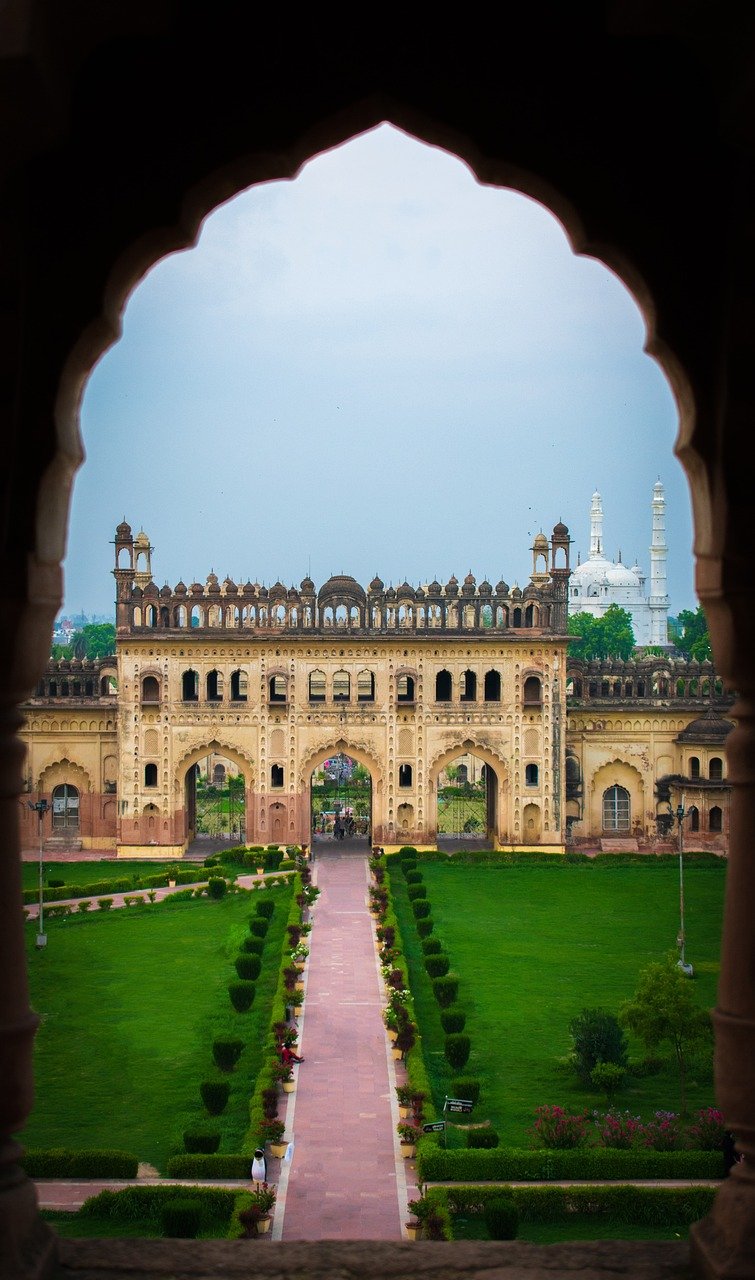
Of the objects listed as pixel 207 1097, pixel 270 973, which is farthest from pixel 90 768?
pixel 207 1097

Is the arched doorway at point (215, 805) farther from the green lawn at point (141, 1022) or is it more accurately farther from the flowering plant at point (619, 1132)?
the flowering plant at point (619, 1132)

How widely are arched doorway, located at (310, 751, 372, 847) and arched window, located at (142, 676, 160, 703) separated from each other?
4452mm

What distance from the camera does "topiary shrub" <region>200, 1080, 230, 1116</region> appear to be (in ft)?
44.3

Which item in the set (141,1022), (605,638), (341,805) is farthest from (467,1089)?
(605,638)

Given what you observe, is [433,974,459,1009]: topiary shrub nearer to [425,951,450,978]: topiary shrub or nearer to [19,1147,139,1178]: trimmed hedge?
[425,951,450,978]: topiary shrub

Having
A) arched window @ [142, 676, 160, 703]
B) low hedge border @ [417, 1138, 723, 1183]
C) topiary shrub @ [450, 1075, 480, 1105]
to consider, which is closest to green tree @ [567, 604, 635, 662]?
arched window @ [142, 676, 160, 703]

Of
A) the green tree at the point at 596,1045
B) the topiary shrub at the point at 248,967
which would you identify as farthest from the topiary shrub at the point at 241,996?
the green tree at the point at 596,1045

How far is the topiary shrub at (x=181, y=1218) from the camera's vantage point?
10.2 m

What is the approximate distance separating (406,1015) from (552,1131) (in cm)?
420

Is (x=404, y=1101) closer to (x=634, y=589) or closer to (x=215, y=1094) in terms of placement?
(x=215, y=1094)

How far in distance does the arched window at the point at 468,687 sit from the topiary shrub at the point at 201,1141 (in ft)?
65.4

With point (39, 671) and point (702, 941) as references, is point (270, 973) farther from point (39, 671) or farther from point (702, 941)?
point (39, 671)

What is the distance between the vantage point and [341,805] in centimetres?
4141

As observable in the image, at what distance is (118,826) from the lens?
31.3 metres
